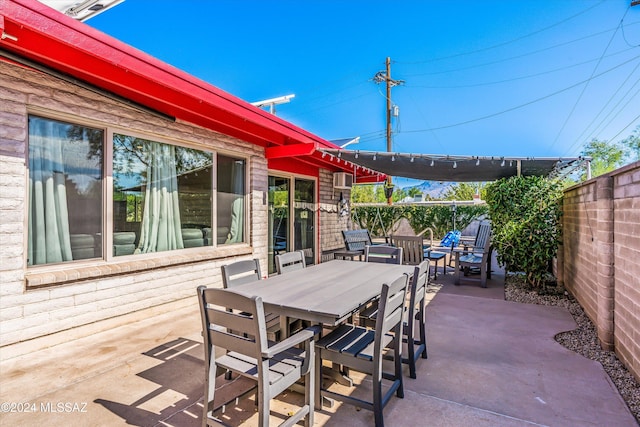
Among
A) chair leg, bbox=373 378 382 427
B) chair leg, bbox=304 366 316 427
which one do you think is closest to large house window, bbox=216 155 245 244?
chair leg, bbox=304 366 316 427

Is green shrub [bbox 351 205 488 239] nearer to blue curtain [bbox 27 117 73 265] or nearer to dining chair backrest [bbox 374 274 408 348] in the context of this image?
blue curtain [bbox 27 117 73 265]

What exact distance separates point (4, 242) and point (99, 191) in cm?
95

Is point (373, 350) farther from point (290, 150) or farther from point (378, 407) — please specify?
point (290, 150)

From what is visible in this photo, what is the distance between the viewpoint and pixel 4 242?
2891mm

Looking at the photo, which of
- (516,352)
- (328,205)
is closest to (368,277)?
(516,352)

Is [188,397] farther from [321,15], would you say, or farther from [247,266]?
[321,15]

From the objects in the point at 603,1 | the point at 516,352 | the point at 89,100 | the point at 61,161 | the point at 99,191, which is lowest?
A: the point at 516,352

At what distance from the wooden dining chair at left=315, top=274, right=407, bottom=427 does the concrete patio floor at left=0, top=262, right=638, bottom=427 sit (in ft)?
0.43

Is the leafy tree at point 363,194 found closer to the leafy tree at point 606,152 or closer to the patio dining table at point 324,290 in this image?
the leafy tree at point 606,152

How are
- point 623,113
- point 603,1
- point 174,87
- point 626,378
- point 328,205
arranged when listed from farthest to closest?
point 623,113 → point 603,1 → point 328,205 → point 174,87 → point 626,378

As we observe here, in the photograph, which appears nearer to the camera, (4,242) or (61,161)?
(4,242)

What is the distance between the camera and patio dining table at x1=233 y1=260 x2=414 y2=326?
6.64 ft

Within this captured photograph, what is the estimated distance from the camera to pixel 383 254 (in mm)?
4191

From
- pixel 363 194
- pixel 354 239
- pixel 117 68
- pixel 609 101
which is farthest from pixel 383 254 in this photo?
pixel 363 194
